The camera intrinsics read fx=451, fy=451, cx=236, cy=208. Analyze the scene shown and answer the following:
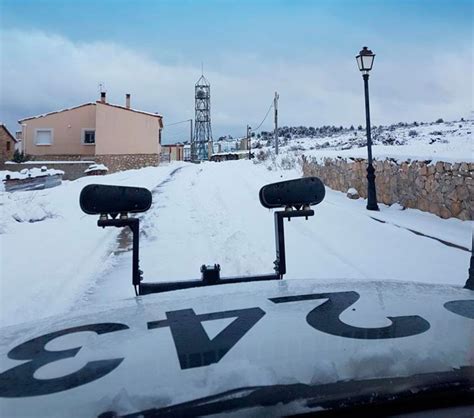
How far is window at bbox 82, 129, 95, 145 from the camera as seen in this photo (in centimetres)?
3983

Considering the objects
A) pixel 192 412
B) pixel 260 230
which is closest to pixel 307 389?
pixel 192 412

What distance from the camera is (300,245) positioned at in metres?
7.21

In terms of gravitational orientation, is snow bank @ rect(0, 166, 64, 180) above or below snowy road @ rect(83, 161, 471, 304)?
above

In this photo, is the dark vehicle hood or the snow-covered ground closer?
the dark vehicle hood

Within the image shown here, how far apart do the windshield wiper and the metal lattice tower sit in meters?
57.6

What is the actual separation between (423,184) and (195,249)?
248 inches

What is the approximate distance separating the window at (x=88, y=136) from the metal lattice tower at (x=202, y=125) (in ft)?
67.0

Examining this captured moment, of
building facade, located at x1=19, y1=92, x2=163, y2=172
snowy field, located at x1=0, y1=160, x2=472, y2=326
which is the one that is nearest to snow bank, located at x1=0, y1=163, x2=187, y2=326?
snowy field, located at x1=0, y1=160, x2=472, y2=326

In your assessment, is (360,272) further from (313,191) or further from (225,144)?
(225,144)

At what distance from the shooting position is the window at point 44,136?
39.7 m

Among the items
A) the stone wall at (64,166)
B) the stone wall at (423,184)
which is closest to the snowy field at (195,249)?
the stone wall at (423,184)

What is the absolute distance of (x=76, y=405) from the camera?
1081 millimetres

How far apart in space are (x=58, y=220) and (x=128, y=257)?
377cm

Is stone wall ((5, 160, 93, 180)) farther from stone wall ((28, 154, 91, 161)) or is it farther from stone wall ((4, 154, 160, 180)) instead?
stone wall ((28, 154, 91, 161))
